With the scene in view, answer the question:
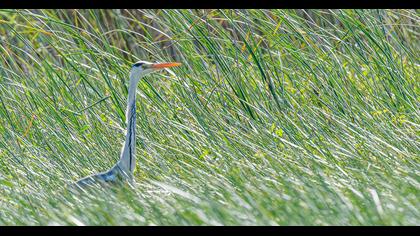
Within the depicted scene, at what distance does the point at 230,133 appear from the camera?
6102mm

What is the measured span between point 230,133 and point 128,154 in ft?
2.17

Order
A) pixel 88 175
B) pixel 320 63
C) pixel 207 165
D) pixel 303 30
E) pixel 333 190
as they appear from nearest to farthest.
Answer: pixel 333 190 < pixel 207 165 < pixel 88 175 < pixel 320 63 < pixel 303 30

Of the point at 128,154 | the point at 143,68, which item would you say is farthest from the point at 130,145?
the point at 143,68

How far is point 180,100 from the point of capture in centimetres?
663

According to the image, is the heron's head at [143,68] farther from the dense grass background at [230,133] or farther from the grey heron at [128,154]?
the dense grass background at [230,133]

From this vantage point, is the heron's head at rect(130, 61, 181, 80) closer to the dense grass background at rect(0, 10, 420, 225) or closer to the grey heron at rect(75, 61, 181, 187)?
the grey heron at rect(75, 61, 181, 187)

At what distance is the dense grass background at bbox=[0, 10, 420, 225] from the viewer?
4727 mm

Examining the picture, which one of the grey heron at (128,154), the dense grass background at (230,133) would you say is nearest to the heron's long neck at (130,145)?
the grey heron at (128,154)

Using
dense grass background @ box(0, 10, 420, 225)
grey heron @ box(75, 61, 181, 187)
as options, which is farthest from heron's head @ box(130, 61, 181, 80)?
dense grass background @ box(0, 10, 420, 225)

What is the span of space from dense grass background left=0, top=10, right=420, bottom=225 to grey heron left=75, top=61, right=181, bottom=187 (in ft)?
0.49

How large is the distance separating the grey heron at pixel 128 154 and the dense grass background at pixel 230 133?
0.15 metres
